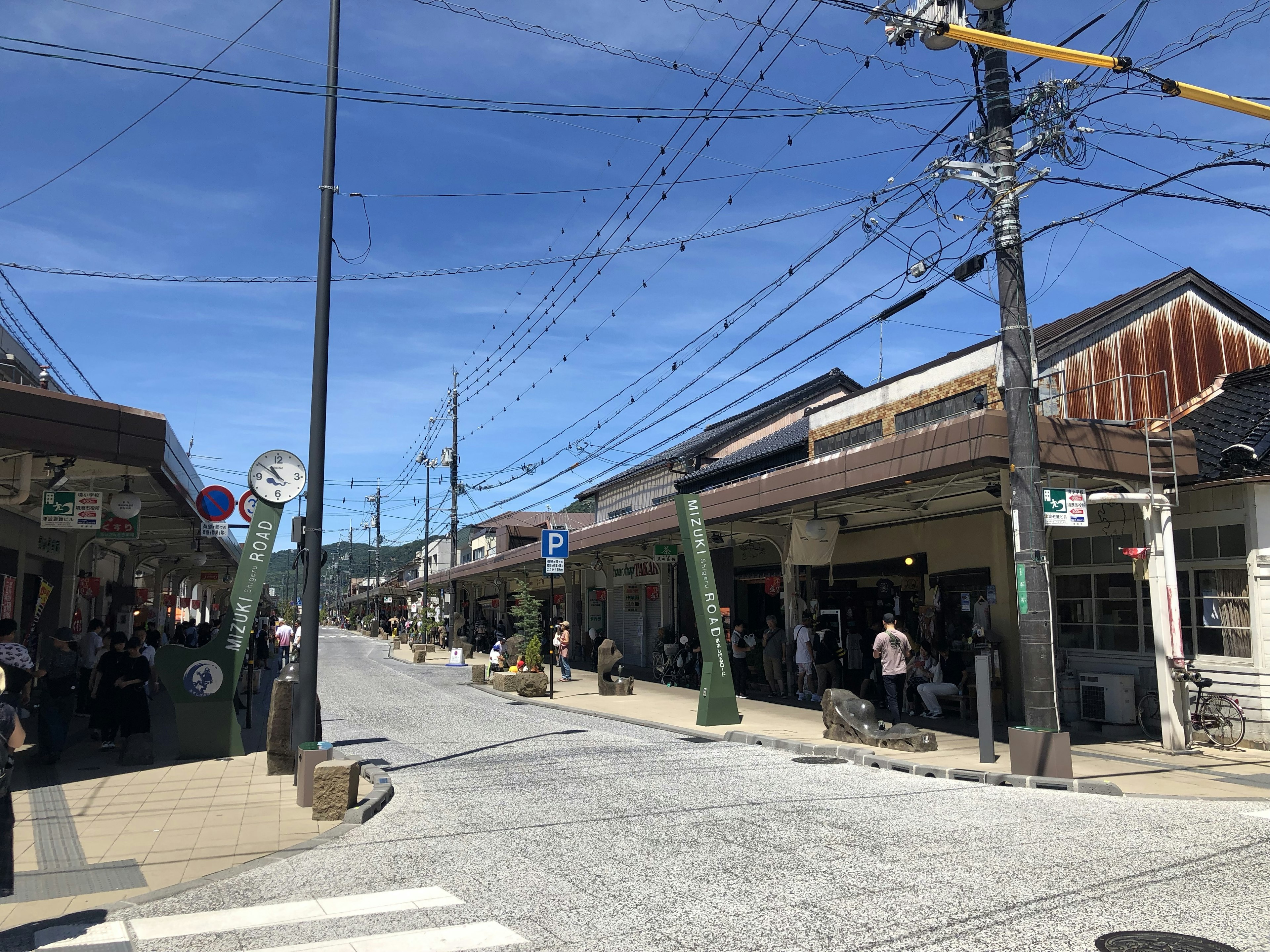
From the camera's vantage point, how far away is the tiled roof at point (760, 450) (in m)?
26.1

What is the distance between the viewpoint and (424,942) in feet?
17.5

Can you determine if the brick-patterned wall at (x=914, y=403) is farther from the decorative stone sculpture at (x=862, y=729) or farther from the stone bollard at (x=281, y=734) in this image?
the stone bollard at (x=281, y=734)

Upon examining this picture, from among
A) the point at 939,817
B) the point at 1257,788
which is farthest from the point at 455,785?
the point at 1257,788

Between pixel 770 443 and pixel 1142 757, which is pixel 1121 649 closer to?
pixel 1142 757

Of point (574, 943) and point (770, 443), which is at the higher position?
point (770, 443)

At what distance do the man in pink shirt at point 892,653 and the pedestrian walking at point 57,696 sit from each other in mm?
11949

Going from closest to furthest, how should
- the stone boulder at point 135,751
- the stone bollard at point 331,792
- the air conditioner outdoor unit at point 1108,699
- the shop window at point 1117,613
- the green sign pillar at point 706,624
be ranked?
the stone bollard at point 331,792 < the stone boulder at point 135,751 < the air conditioner outdoor unit at point 1108,699 < the shop window at point 1117,613 < the green sign pillar at point 706,624

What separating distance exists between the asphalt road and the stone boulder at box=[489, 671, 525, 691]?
10.7 metres

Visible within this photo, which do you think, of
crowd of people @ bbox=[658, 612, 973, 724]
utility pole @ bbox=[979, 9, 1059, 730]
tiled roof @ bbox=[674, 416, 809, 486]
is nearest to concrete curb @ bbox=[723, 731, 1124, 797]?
utility pole @ bbox=[979, 9, 1059, 730]

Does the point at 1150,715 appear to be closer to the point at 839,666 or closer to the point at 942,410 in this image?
the point at 942,410

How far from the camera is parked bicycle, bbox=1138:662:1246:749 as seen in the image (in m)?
12.7

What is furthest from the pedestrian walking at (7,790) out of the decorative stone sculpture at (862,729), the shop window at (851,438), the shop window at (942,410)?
the shop window at (851,438)

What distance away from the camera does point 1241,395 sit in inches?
637

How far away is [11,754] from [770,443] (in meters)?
24.8
